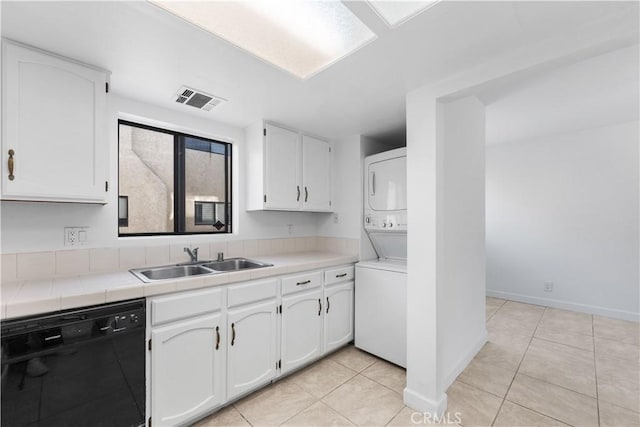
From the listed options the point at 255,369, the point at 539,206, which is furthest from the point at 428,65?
the point at 539,206

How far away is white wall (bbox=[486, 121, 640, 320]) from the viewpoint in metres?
3.34

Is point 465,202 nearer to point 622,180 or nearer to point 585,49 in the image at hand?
point 585,49

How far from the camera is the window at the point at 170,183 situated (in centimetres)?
225

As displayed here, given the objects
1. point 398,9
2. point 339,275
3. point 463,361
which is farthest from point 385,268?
point 398,9

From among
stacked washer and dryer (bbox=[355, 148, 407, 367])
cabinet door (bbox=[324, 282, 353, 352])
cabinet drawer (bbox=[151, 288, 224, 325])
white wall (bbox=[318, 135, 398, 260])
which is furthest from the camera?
white wall (bbox=[318, 135, 398, 260])

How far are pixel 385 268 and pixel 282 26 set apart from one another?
197 centimetres

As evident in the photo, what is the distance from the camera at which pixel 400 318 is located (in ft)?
7.80

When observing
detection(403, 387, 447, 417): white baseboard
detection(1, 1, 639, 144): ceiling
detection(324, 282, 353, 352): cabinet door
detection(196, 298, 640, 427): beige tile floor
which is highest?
detection(1, 1, 639, 144): ceiling

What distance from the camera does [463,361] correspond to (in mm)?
2369

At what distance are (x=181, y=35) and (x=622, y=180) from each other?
15.6ft

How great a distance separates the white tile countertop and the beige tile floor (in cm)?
91

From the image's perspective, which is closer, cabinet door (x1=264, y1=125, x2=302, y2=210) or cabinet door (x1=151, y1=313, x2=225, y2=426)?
cabinet door (x1=151, y1=313, x2=225, y2=426)

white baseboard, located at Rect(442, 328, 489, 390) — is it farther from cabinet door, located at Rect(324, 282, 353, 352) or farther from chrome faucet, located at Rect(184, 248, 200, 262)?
chrome faucet, located at Rect(184, 248, 200, 262)

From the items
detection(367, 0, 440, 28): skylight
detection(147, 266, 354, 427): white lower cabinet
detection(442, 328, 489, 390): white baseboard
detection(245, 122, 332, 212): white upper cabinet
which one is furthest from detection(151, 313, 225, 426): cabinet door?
detection(367, 0, 440, 28): skylight
